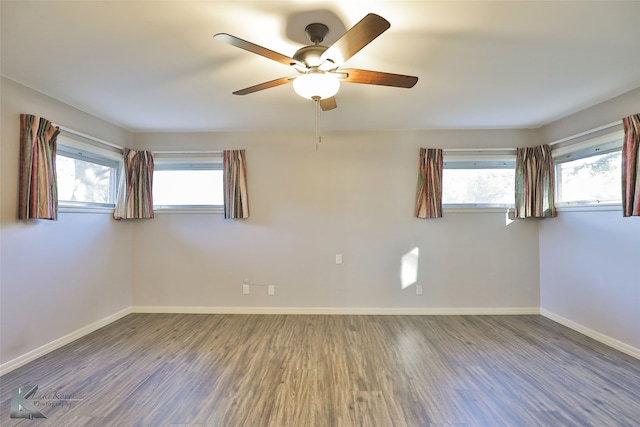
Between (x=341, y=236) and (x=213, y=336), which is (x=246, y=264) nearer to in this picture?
(x=213, y=336)

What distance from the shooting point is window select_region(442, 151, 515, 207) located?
3.71 meters

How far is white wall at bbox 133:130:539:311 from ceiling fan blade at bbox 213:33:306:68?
210 cm

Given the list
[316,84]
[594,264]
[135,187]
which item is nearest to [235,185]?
[135,187]

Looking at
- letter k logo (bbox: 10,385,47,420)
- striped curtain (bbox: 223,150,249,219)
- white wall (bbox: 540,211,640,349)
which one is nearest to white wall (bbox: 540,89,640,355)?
white wall (bbox: 540,211,640,349)

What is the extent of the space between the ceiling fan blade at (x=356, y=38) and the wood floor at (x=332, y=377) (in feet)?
7.25

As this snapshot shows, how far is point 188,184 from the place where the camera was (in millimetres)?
3852

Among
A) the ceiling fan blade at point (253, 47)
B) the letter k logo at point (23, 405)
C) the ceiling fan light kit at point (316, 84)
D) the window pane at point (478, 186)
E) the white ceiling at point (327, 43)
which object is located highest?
the white ceiling at point (327, 43)

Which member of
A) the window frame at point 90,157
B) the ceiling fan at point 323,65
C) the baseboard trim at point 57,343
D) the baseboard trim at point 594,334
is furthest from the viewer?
the window frame at point 90,157

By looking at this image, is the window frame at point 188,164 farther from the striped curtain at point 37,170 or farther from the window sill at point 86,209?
the striped curtain at point 37,170

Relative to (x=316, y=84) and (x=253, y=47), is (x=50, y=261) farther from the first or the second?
(x=316, y=84)

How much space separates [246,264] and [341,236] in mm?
1338

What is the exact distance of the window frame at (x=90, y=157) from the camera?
2854mm

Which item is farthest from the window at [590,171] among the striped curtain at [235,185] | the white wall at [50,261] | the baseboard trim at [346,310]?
the white wall at [50,261]

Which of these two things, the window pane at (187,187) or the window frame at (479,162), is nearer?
the window frame at (479,162)
